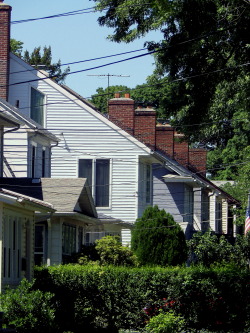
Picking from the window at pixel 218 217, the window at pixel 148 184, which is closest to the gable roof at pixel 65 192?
the window at pixel 148 184

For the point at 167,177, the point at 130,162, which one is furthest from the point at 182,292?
the point at 167,177

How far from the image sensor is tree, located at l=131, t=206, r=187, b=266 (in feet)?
109

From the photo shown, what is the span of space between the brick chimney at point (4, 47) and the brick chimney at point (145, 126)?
981 centimetres

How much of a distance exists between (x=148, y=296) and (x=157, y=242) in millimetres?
9007

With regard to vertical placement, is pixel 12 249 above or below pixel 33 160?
below

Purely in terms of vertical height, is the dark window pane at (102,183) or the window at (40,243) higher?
the dark window pane at (102,183)

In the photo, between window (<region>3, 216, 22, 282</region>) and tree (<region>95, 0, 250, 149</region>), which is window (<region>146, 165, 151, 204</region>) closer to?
tree (<region>95, 0, 250, 149</region>)

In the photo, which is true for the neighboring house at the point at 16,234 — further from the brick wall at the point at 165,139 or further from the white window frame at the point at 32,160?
the brick wall at the point at 165,139

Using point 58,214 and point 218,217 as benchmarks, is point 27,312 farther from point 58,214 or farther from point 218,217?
point 218,217

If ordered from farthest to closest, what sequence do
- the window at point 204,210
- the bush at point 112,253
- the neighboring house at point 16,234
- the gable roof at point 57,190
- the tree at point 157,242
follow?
the window at point 204,210 → the tree at point 157,242 → the bush at point 112,253 → the gable roof at point 57,190 → the neighboring house at point 16,234

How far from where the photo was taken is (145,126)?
144 feet

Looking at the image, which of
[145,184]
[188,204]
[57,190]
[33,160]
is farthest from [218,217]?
[57,190]

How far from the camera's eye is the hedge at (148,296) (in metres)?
24.3

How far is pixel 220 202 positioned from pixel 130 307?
122 ft
